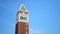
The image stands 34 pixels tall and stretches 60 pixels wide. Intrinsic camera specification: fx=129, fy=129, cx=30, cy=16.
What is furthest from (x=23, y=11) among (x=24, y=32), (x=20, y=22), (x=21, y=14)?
(x=24, y=32)

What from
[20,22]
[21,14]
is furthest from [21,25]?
[21,14]

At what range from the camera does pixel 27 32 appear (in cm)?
1595

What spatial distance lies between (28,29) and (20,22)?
1.36 meters

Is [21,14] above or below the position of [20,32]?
above

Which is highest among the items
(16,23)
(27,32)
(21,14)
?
(21,14)

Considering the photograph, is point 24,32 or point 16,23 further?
point 16,23

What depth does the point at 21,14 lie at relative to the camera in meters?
16.3

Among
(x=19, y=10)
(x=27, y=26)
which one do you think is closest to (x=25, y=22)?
(x=27, y=26)

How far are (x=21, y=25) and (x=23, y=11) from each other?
1.84m

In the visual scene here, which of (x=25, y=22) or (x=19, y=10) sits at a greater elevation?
(x=19, y=10)

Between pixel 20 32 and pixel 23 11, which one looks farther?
pixel 23 11

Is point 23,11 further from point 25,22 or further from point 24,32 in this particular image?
point 24,32

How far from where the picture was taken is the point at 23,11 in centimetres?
1658

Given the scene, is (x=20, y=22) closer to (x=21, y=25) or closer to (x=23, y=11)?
(x=21, y=25)
